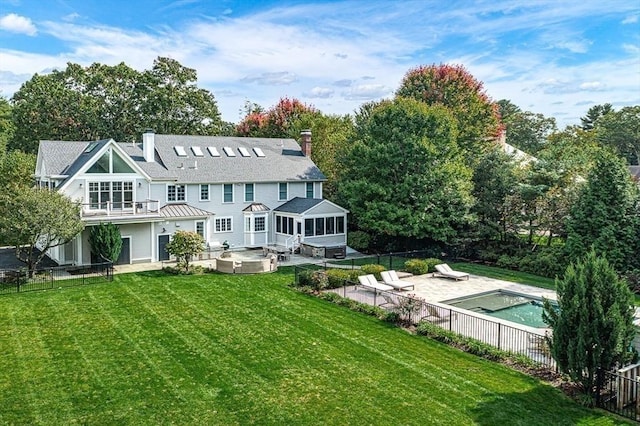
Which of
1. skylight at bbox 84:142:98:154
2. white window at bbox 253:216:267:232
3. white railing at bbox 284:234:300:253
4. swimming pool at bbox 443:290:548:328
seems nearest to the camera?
swimming pool at bbox 443:290:548:328

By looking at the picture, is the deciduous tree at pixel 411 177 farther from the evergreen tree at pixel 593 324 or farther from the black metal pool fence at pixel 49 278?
the evergreen tree at pixel 593 324

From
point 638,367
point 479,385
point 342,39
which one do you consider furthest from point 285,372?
point 342,39

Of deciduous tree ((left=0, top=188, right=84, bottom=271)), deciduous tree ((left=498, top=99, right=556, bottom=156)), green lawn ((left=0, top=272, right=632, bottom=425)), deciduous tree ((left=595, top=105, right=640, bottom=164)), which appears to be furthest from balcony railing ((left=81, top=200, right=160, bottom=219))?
deciduous tree ((left=498, top=99, right=556, bottom=156))

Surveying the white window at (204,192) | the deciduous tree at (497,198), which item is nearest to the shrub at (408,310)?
the deciduous tree at (497,198)

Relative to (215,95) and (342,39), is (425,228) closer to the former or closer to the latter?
(342,39)

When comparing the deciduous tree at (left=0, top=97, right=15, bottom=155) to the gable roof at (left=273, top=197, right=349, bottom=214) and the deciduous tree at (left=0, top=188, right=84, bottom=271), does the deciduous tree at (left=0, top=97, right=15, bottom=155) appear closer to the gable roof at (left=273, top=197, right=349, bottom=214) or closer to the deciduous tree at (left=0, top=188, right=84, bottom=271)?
the deciduous tree at (left=0, top=188, right=84, bottom=271)

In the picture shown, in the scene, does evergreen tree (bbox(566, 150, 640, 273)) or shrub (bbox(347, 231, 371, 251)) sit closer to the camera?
evergreen tree (bbox(566, 150, 640, 273))

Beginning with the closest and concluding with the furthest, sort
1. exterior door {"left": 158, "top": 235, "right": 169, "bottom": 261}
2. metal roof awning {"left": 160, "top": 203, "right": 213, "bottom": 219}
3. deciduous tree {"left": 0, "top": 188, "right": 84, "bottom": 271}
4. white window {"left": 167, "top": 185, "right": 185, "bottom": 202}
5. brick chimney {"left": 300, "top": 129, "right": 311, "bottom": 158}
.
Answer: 1. deciduous tree {"left": 0, "top": 188, "right": 84, "bottom": 271}
2. exterior door {"left": 158, "top": 235, "right": 169, "bottom": 261}
3. metal roof awning {"left": 160, "top": 203, "right": 213, "bottom": 219}
4. white window {"left": 167, "top": 185, "right": 185, "bottom": 202}
5. brick chimney {"left": 300, "top": 129, "right": 311, "bottom": 158}
